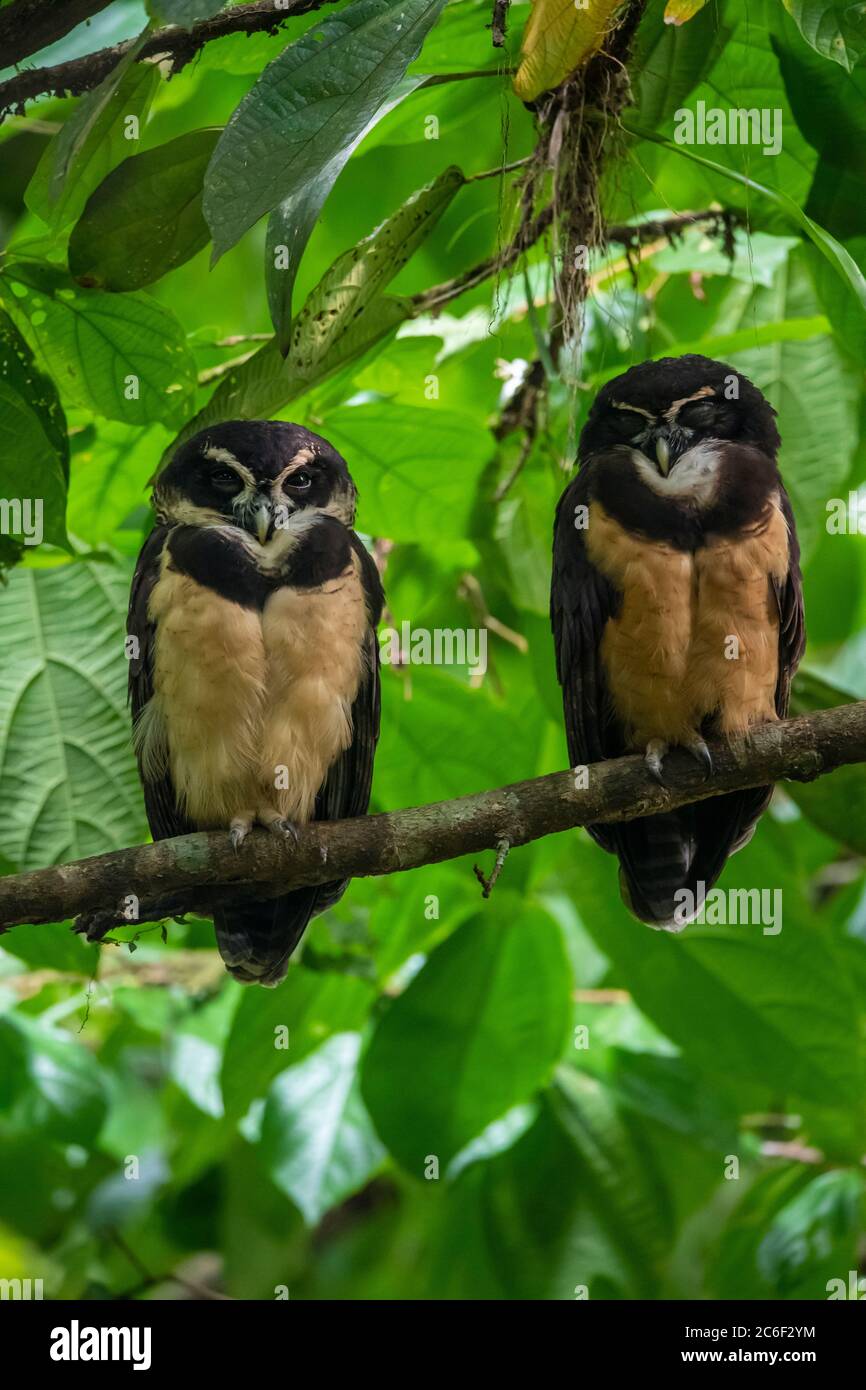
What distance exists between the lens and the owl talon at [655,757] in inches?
104

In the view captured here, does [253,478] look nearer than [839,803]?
Yes

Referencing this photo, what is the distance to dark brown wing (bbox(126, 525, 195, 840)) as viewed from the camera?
9.62 feet

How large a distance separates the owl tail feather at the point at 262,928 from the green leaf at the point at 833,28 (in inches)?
71.8

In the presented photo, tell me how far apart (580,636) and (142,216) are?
1.19 metres

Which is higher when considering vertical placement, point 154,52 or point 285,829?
point 154,52

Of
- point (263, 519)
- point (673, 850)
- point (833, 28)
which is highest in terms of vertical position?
point (833, 28)

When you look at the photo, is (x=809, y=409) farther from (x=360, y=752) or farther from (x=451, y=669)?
(x=360, y=752)

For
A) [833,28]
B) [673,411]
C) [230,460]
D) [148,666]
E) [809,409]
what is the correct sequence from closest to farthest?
[833,28] → [230,460] → [673,411] → [148,666] → [809,409]

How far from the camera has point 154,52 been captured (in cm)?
276

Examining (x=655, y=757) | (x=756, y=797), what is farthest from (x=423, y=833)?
(x=756, y=797)

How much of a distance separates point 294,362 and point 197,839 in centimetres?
A: 88

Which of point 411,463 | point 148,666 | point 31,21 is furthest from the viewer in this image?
point 411,463

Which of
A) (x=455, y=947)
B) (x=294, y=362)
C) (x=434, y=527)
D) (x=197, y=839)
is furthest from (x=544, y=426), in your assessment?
(x=197, y=839)


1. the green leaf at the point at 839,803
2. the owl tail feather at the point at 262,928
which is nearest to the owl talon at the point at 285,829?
the owl tail feather at the point at 262,928
